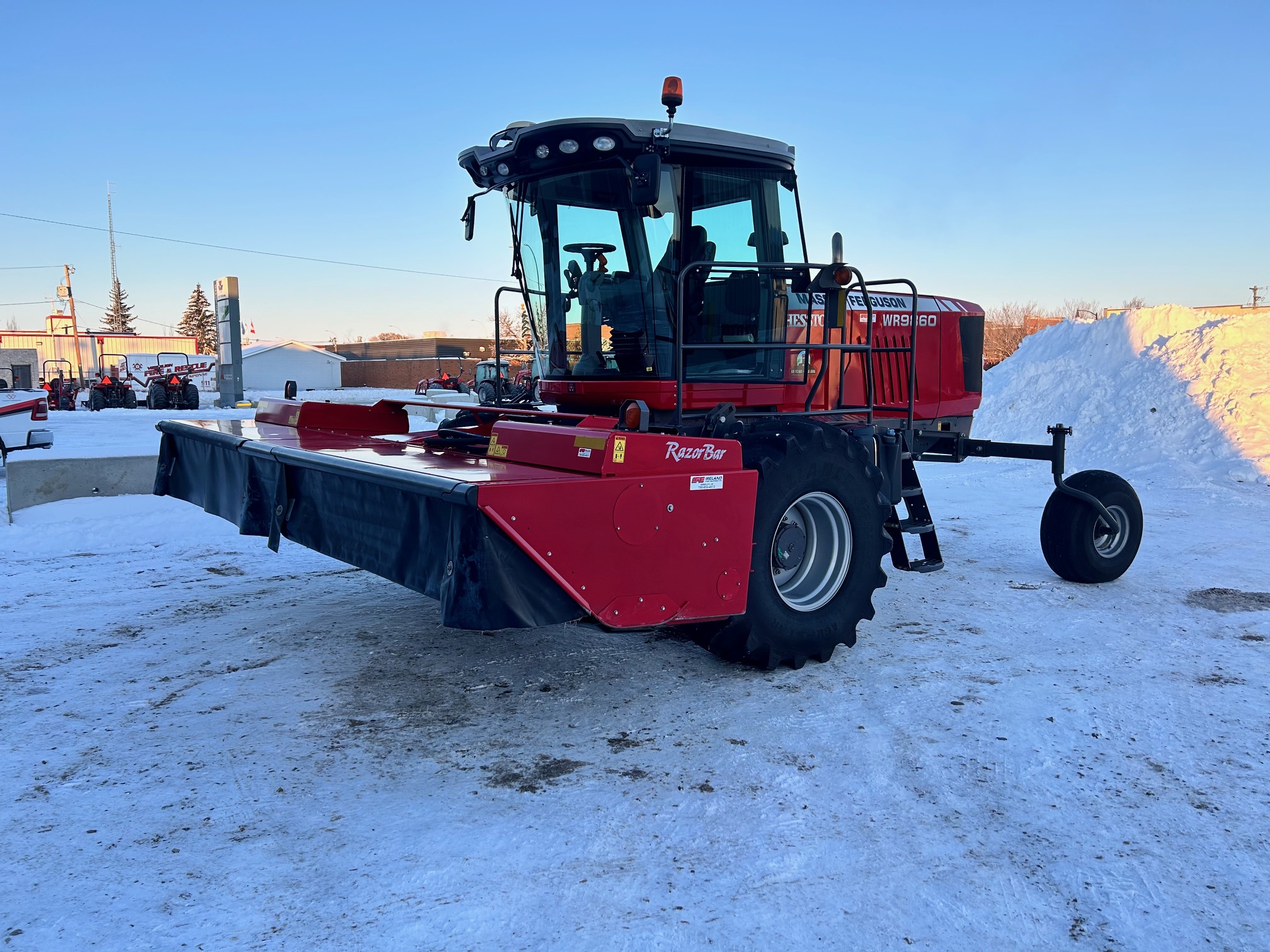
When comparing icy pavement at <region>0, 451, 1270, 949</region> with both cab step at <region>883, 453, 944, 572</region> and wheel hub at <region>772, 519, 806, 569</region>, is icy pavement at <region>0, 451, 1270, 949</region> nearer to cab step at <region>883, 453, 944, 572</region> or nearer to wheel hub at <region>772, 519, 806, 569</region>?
cab step at <region>883, 453, 944, 572</region>

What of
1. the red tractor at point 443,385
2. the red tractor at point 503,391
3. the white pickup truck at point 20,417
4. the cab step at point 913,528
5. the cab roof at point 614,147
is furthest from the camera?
the red tractor at point 443,385

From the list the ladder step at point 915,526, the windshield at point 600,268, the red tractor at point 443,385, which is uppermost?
the windshield at point 600,268

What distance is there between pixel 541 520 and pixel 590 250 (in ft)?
7.29

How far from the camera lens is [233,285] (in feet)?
95.8

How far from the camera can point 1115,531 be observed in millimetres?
6641

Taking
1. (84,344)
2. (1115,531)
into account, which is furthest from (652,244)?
(84,344)

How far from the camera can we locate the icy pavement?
2580 millimetres

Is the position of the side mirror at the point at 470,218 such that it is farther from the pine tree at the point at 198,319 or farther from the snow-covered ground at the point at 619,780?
the pine tree at the point at 198,319

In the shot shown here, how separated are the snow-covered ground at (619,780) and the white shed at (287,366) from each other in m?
60.9

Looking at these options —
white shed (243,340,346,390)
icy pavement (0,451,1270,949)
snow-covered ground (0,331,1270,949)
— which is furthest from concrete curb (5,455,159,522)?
white shed (243,340,346,390)

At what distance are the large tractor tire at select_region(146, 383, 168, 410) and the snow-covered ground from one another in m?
27.0

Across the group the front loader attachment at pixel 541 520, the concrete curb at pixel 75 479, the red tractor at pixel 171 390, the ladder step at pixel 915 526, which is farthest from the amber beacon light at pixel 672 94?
the red tractor at pixel 171 390

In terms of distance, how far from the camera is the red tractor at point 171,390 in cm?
3031

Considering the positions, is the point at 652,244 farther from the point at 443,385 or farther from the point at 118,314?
the point at 118,314
